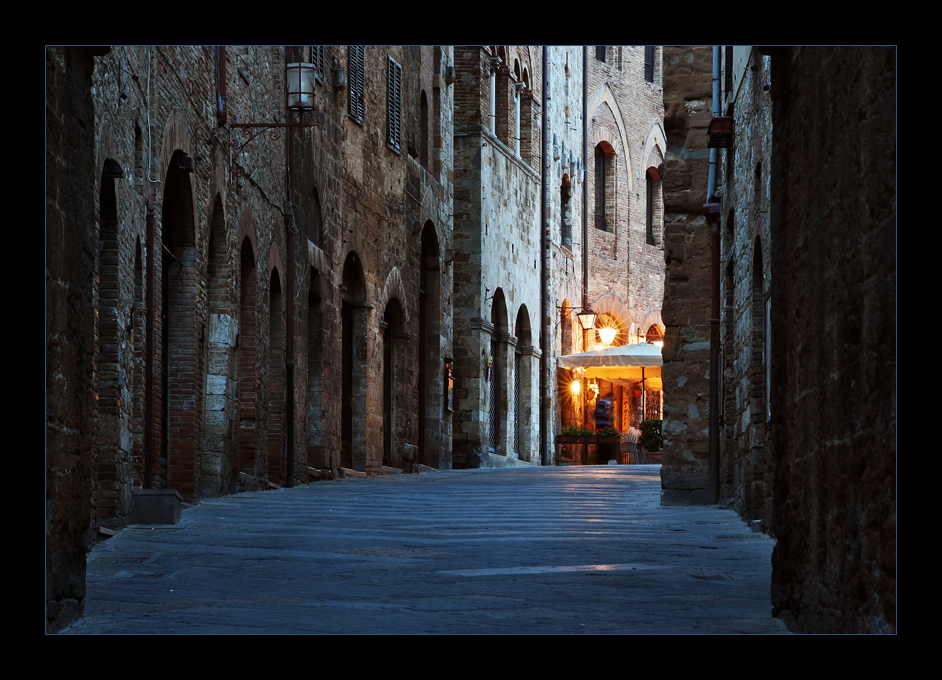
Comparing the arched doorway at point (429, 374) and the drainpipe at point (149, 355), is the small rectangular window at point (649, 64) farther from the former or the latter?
the drainpipe at point (149, 355)

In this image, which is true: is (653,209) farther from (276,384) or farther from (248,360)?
(248,360)

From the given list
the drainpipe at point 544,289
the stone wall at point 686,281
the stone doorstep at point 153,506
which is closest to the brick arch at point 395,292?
the drainpipe at point 544,289

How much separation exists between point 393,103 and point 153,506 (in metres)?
12.6

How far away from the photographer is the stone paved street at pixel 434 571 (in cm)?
538

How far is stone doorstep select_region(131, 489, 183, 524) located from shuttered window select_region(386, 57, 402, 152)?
474 inches

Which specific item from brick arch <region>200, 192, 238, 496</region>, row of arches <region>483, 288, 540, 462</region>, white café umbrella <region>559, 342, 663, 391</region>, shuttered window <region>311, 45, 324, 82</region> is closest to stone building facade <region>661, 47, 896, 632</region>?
brick arch <region>200, 192, 238, 496</region>

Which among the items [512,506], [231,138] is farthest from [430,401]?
[512,506]

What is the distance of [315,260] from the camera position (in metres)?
18.3

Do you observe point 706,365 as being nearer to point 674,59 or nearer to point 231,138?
point 674,59

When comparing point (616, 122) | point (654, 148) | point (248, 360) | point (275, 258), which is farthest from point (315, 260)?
point (654, 148)

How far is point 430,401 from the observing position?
2380 centimetres

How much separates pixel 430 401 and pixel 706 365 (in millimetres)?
10624

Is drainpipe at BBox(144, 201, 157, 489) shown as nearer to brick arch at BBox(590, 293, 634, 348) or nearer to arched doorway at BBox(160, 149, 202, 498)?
arched doorway at BBox(160, 149, 202, 498)

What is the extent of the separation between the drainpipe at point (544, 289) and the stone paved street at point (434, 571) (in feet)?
57.2
